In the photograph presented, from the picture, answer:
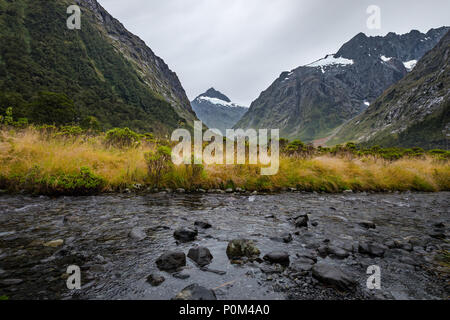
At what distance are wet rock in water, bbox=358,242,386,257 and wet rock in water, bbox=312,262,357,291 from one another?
1196 millimetres

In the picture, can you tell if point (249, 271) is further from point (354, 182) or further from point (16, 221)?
point (354, 182)

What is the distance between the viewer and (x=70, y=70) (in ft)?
346

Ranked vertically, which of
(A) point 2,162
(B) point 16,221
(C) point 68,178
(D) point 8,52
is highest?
(D) point 8,52

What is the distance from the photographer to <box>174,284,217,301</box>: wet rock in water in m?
2.30

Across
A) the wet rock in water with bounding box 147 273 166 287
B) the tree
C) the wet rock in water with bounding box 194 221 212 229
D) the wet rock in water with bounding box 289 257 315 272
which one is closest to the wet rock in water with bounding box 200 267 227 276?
the wet rock in water with bounding box 147 273 166 287

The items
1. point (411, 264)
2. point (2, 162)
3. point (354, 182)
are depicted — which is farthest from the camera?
point (354, 182)

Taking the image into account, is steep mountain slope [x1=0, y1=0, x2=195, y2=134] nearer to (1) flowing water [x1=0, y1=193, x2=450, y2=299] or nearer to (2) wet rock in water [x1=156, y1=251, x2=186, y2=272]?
(1) flowing water [x1=0, y1=193, x2=450, y2=299]

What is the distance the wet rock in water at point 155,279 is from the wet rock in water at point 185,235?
4.25ft

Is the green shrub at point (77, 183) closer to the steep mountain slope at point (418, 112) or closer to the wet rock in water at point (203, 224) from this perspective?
the wet rock in water at point (203, 224)

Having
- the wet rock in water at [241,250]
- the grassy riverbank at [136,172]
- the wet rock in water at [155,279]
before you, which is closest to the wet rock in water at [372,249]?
the wet rock in water at [241,250]

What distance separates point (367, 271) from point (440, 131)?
181749 millimetres

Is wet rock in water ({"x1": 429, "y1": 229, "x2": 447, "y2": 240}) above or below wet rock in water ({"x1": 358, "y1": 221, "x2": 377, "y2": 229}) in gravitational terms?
below
